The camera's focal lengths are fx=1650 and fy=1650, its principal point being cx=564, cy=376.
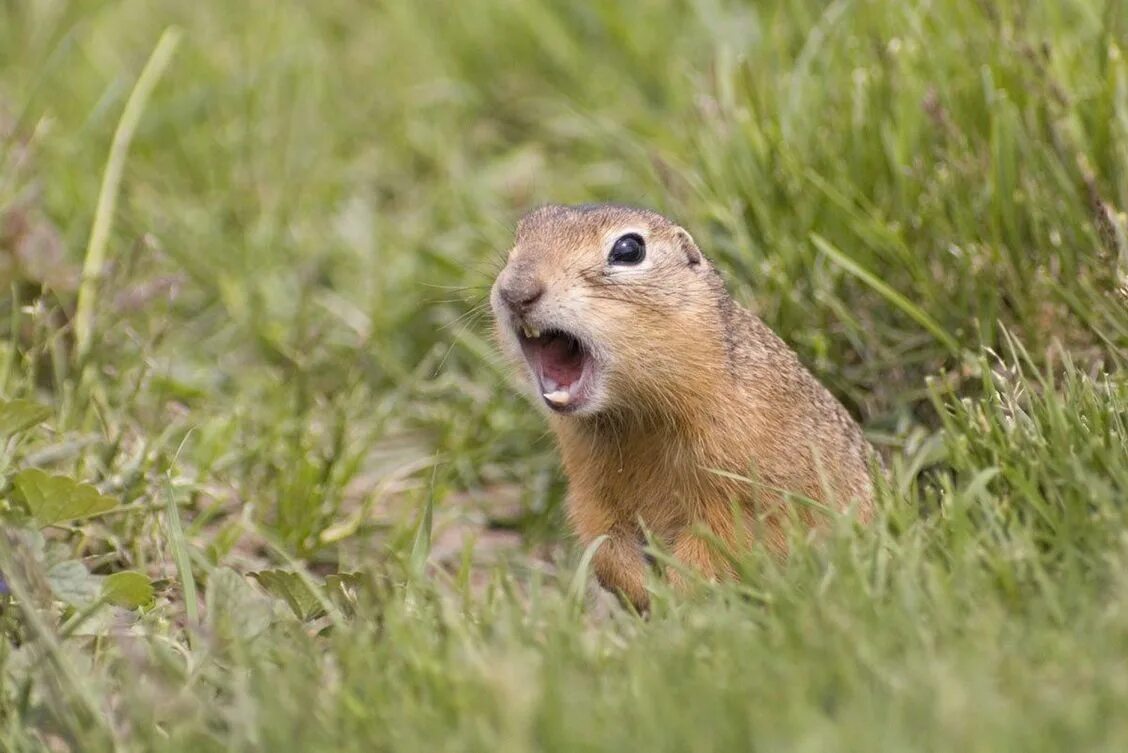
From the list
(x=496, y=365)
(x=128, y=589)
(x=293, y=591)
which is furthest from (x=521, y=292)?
(x=496, y=365)

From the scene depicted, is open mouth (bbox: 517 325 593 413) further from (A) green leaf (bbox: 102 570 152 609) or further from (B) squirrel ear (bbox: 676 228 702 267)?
(A) green leaf (bbox: 102 570 152 609)

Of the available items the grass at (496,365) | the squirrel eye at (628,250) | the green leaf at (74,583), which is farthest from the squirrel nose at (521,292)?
the green leaf at (74,583)

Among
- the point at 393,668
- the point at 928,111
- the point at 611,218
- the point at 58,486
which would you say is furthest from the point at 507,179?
the point at 393,668

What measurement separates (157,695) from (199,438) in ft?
6.82

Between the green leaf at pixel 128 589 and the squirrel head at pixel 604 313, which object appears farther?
the squirrel head at pixel 604 313

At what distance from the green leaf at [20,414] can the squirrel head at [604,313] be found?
1.15 m

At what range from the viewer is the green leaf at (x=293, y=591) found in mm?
3699

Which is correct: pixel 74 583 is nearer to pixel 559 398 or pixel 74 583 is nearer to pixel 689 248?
pixel 559 398

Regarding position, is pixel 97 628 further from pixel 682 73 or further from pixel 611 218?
pixel 682 73

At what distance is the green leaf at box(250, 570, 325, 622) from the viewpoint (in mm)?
3699

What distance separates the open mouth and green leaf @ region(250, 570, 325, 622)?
0.73 meters

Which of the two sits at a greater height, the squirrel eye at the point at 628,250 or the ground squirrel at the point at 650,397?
the squirrel eye at the point at 628,250

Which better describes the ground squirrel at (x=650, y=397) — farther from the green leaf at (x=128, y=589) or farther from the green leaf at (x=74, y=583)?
the green leaf at (x=74, y=583)

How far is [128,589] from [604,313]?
1.27 metres
